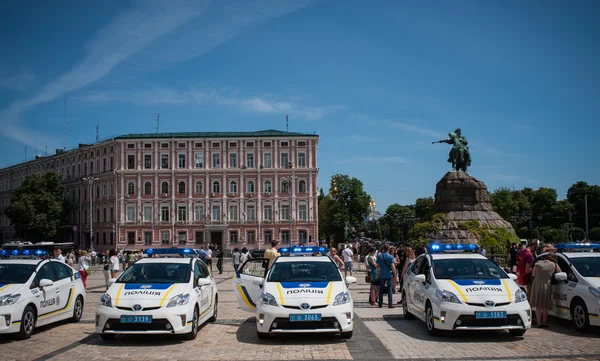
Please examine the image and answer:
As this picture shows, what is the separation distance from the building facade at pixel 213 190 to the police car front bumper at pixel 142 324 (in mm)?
58340

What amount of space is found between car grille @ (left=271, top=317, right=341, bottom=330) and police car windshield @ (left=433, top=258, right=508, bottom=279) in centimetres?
283

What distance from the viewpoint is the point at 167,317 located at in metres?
10.3

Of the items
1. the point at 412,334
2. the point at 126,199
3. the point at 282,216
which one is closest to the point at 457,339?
the point at 412,334

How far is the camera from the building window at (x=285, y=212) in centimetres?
6950

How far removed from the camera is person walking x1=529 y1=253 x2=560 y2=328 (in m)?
12.1

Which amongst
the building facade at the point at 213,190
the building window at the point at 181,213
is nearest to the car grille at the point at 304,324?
the building facade at the point at 213,190

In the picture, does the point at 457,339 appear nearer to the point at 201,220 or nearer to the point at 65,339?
the point at 65,339

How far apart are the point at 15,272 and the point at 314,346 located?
6.51 m

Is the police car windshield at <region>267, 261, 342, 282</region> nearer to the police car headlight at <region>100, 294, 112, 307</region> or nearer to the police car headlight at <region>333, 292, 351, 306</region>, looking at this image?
the police car headlight at <region>333, 292, 351, 306</region>

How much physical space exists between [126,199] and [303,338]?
6288cm

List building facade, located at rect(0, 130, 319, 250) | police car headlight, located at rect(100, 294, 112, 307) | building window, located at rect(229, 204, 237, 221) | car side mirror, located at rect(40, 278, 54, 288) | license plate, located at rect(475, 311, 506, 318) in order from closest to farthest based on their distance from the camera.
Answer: license plate, located at rect(475, 311, 506, 318), police car headlight, located at rect(100, 294, 112, 307), car side mirror, located at rect(40, 278, 54, 288), building facade, located at rect(0, 130, 319, 250), building window, located at rect(229, 204, 237, 221)

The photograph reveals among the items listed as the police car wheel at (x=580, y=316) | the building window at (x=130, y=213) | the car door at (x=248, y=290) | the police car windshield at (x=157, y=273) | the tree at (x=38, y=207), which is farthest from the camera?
the tree at (x=38, y=207)

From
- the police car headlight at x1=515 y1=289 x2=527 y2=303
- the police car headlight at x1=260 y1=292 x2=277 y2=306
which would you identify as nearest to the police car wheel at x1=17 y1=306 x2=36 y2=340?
the police car headlight at x1=260 y1=292 x2=277 y2=306

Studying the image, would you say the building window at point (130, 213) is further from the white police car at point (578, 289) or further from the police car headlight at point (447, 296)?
the police car headlight at point (447, 296)
